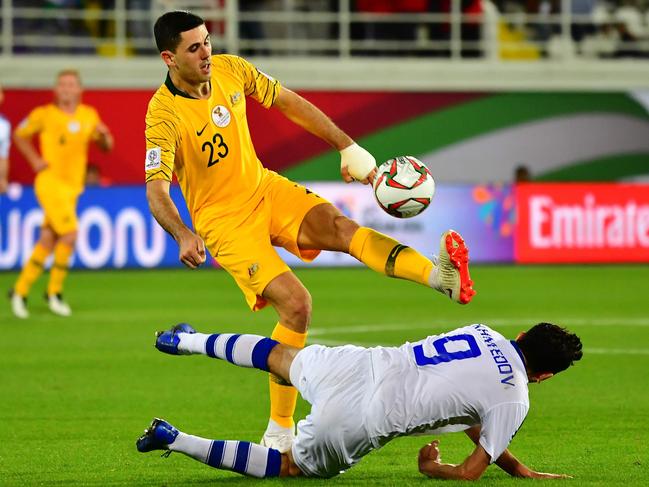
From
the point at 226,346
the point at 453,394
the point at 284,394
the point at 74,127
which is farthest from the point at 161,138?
the point at 74,127

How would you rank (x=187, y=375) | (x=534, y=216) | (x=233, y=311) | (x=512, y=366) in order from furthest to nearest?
(x=534, y=216), (x=233, y=311), (x=187, y=375), (x=512, y=366)

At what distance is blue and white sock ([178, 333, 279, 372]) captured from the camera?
6191 millimetres

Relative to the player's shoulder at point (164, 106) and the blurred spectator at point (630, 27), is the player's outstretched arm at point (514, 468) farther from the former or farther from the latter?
the blurred spectator at point (630, 27)

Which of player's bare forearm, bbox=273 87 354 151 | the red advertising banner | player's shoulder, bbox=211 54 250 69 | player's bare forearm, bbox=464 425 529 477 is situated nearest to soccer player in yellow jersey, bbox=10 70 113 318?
player's shoulder, bbox=211 54 250 69

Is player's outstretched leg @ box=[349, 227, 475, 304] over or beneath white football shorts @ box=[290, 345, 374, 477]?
over

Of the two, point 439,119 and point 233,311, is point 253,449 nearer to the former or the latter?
point 233,311

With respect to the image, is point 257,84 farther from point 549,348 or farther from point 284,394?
point 549,348

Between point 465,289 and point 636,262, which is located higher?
point 465,289

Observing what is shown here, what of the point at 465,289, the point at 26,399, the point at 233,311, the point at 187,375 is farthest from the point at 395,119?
the point at 465,289

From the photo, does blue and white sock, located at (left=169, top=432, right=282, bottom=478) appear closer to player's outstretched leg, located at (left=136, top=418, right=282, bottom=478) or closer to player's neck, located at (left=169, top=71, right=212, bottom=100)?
player's outstretched leg, located at (left=136, top=418, right=282, bottom=478)

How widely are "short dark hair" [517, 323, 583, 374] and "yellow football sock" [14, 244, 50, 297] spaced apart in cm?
877

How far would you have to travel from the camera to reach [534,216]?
19344 millimetres

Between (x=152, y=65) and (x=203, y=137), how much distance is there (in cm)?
1552

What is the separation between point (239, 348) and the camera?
6203mm
